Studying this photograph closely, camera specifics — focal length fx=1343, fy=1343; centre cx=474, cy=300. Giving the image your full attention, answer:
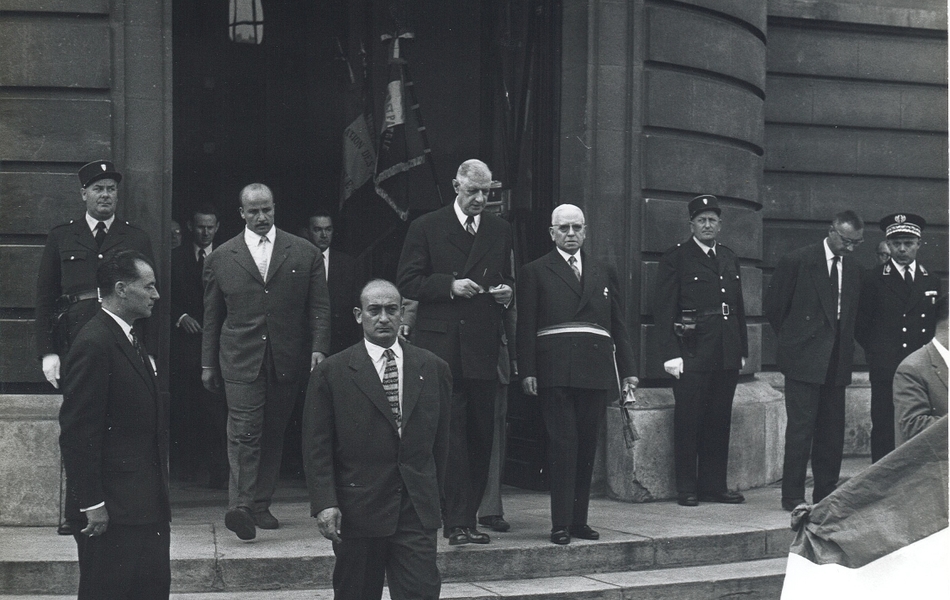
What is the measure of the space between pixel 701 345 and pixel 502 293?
7.86 feet

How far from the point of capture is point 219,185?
12.0 metres

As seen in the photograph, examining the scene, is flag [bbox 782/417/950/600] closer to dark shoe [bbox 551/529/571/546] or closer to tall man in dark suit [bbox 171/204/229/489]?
dark shoe [bbox 551/529/571/546]

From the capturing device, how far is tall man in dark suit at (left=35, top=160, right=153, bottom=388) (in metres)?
8.23

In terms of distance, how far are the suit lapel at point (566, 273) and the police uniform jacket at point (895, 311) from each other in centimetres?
322

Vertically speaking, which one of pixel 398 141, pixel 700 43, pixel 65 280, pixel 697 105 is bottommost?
pixel 65 280

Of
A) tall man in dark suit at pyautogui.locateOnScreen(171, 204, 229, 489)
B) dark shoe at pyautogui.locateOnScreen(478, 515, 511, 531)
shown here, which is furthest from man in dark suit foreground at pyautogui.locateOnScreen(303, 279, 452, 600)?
tall man in dark suit at pyautogui.locateOnScreen(171, 204, 229, 489)

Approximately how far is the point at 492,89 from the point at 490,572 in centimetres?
473

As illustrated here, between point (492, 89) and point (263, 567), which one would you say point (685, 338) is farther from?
point (263, 567)

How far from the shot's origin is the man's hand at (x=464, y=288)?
310 inches

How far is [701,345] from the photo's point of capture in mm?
9836

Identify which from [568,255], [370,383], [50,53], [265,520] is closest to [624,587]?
[568,255]

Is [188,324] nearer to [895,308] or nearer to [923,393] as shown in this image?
[895,308]

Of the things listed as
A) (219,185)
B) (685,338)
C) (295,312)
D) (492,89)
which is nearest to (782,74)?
(492,89)

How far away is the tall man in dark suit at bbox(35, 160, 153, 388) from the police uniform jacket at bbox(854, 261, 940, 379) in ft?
18.8
